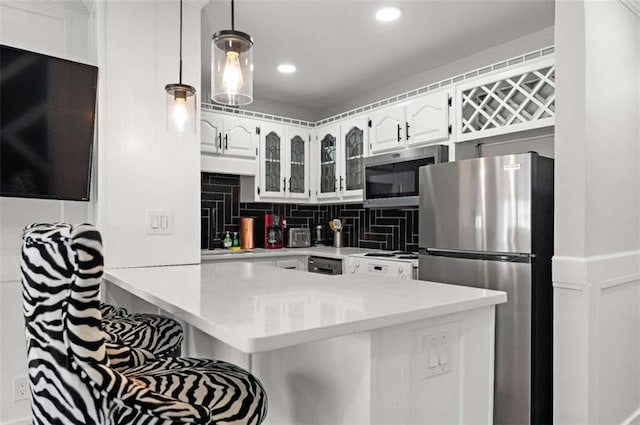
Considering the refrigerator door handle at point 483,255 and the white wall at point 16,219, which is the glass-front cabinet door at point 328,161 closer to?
the refrigerator door handle at point 483,255

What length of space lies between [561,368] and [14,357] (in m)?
2.85

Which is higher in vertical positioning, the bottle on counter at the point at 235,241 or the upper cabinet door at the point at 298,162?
the upper cabinet door at the point at 298,162

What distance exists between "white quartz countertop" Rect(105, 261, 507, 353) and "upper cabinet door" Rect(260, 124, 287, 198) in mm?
2203

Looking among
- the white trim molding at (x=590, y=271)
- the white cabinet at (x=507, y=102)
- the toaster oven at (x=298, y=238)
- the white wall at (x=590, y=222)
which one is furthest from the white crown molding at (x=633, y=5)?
the toaster oven at (x=298, y=238)

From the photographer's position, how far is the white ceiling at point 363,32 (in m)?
2.70

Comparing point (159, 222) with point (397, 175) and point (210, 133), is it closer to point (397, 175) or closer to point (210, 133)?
point (210, 133)

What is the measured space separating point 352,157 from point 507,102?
61.5 inches

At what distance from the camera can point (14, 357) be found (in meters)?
2.36

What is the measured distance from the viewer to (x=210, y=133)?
3855 mm

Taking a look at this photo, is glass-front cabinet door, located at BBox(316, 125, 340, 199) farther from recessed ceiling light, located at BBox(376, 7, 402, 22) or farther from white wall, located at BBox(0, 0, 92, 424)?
white wall, located at BBox(0, 0, 92, 424)

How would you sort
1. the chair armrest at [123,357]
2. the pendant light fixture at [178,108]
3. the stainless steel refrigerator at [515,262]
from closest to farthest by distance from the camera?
1. the chair armrest at [123,357]
2. the pendant light fixture at [178,108]
3. the stainless steel refrigerator at [515,262]

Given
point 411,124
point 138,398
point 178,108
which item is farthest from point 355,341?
point 411,124

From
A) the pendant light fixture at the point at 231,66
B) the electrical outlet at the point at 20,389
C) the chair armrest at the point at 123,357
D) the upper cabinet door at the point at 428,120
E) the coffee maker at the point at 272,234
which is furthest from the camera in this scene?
the coffee maker at the point at 272,234

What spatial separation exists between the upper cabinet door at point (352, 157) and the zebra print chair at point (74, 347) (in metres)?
3.17
